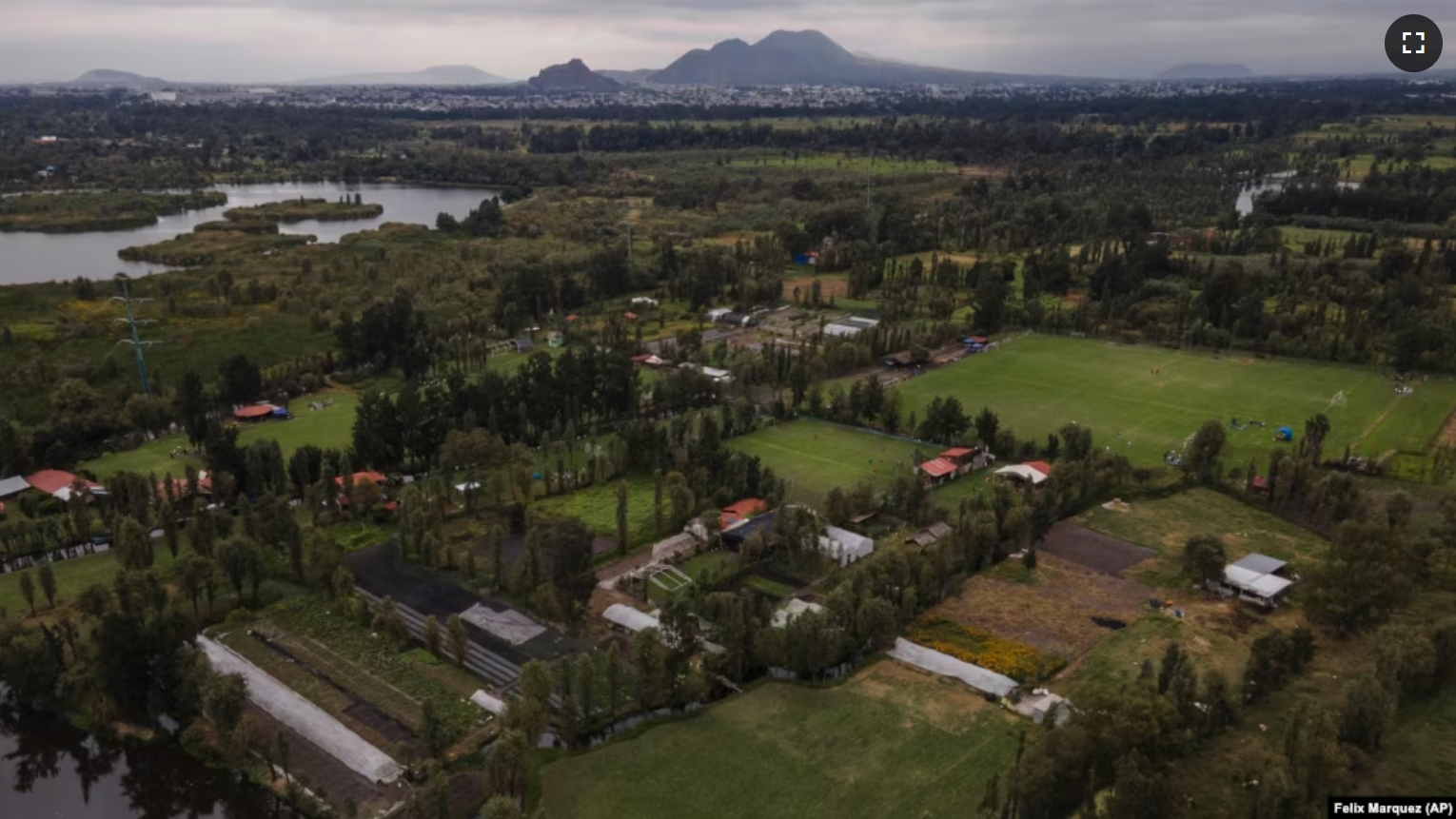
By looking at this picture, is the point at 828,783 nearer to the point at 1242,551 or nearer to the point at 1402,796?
the point at 1402,796

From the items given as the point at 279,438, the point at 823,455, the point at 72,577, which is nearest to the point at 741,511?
the point at 823,455

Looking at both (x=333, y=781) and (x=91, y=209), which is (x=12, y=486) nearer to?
(x=333, y=781)

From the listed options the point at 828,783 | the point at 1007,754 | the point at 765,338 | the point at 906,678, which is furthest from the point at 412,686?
the point at 765,338

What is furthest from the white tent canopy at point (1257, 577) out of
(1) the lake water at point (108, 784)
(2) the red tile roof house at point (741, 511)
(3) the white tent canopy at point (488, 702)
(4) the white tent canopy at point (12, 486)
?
(4) the white tent canopy at point (12, 486)

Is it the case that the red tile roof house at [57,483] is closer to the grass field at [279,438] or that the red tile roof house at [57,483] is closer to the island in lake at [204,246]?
the grass field at [279,438]

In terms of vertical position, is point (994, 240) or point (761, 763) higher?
point (994, 240)

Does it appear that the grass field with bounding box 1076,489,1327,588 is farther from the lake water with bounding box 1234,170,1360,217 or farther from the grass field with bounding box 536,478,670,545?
the lake water with bounding box 1234,170,1360,217
